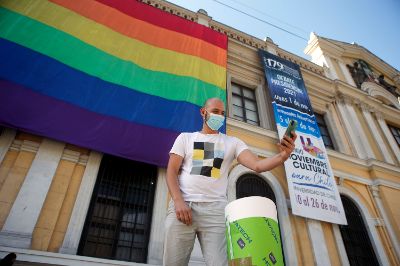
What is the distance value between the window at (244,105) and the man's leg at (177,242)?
20.4ft

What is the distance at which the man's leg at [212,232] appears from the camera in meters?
2.23

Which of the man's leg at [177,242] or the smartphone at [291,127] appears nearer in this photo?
the smartphone at [291,127]

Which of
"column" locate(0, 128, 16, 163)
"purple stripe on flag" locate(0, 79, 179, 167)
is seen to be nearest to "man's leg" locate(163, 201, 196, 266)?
"purple stripe on flag" locate(0, 79, 179, 167)

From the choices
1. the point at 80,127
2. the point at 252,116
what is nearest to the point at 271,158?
the point at 80,127

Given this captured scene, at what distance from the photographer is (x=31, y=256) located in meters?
4.25

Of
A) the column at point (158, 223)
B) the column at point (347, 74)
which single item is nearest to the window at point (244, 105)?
the column at point (158, 223)

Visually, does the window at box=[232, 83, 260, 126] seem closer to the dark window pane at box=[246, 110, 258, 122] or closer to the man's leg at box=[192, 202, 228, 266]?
the dark window pane at box=[246, 110, 258, 122]

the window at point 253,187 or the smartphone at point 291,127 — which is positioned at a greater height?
the window at point 253,187

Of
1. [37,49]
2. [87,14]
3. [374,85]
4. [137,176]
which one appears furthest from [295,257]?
[374,85]

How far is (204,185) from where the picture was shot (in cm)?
255

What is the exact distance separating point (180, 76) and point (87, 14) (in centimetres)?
265

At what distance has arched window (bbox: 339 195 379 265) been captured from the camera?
23.7 ft

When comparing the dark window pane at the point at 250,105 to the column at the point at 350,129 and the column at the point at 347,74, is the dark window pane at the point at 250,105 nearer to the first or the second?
the column at the point at 350,129

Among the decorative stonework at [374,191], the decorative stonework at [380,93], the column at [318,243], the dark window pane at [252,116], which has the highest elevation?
the decorative stonework at [380,93]
